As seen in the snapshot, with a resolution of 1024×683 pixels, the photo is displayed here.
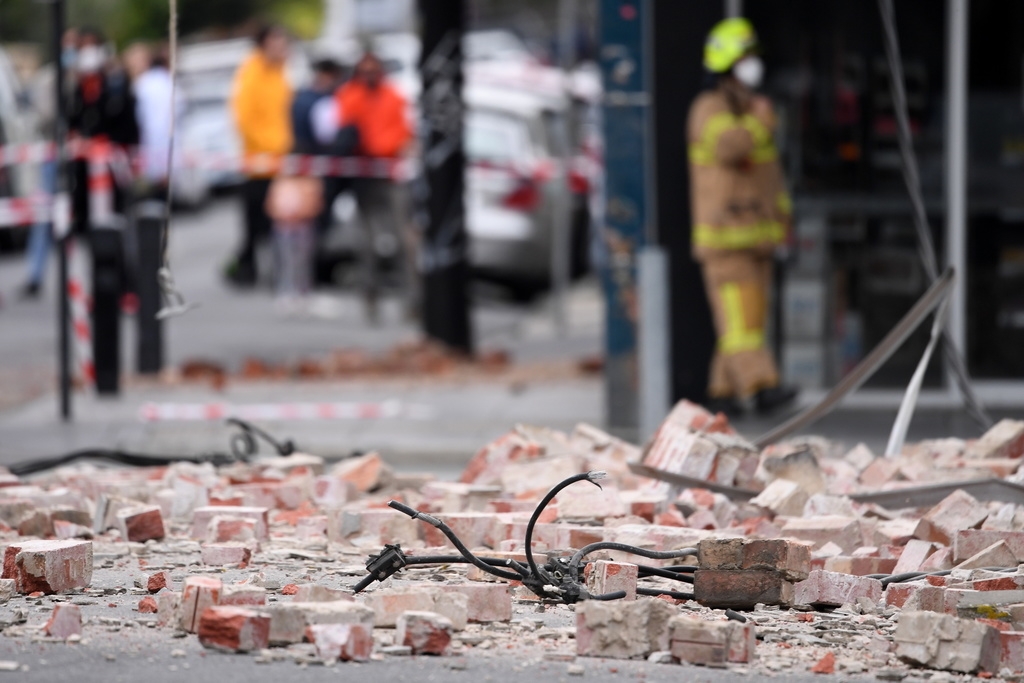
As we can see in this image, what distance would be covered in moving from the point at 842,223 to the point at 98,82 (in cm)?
830

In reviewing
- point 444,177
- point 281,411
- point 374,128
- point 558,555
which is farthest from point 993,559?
point 374,128

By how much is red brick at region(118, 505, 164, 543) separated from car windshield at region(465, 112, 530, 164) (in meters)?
12.2

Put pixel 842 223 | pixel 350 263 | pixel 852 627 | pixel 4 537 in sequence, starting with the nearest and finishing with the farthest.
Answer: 1. pixel 852 627
2. pixel 4 537
3. pixel 842 223
4. pixel 350 263

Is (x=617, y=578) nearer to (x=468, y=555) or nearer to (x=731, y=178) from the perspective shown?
(x=468, y=555)

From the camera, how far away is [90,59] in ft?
58.5

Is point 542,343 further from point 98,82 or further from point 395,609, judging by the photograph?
point 395,609

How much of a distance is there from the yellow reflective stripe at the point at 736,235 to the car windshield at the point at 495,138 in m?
8.06

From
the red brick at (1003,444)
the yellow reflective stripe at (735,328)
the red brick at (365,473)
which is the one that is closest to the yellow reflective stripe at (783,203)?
the yellow reflective stripe at (735,328)

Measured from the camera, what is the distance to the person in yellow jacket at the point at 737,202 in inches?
426

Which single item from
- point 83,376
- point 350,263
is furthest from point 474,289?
point 83,376

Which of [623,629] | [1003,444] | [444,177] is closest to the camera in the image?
[623,629]

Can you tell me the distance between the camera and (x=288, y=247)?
1727 centimetres

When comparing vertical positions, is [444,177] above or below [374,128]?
below

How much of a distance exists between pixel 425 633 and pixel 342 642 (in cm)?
24
